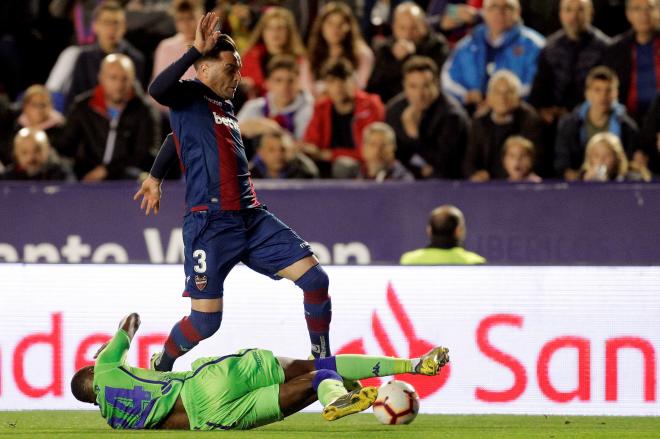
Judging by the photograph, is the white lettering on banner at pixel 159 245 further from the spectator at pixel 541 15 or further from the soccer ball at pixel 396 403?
the soccer ball at pixel 396 403

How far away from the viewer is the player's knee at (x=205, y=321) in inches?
315

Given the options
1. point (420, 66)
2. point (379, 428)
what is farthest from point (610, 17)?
point (379, 428)

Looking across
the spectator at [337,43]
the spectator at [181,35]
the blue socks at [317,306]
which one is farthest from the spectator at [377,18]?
the blue socks at [317,306]

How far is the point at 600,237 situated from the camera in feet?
38.4

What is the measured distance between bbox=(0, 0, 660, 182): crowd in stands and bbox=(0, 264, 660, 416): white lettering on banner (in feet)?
8.95

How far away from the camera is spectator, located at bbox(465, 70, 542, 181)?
39.3 feet

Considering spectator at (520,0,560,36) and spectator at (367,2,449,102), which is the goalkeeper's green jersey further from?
spectator at (520,0,560,36)

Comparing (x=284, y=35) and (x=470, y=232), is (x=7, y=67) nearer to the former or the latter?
(x=284, y=35)

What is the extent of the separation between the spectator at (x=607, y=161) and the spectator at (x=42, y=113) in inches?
179

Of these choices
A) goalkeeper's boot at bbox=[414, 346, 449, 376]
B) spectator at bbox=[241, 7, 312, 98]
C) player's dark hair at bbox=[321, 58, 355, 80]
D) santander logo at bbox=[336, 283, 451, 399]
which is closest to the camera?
goalkeeper's boot at bbox=[414, 346, 449, 376]

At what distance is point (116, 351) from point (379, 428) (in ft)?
4.78

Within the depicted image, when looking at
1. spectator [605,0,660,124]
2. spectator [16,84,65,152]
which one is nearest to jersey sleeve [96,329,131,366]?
spectator [16,84,65,152]

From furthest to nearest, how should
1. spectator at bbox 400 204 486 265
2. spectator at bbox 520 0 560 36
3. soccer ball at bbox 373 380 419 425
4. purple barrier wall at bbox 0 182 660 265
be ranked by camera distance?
spectator at bbox 520 0 560 36 < purple barrier wall at bbox 0 182 660 265 < spectator at bbox 400 204 486 265 < soccer ball at bbox 373 380 419 425

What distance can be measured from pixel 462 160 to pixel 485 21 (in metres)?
1.34
